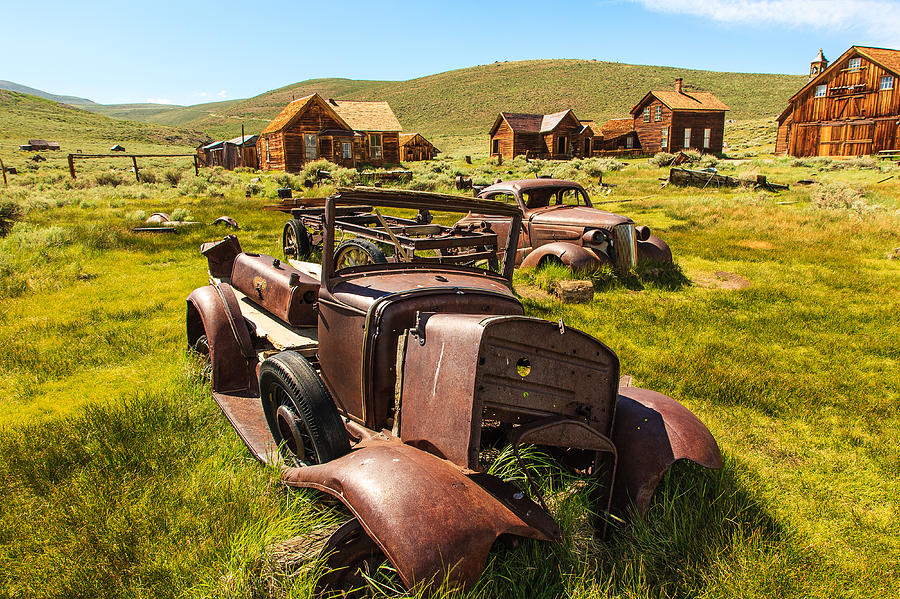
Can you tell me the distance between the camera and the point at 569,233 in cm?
890

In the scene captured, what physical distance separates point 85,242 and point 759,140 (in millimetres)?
56248

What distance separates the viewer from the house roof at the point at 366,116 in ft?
130

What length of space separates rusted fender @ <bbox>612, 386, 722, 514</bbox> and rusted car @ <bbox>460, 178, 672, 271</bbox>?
533cm

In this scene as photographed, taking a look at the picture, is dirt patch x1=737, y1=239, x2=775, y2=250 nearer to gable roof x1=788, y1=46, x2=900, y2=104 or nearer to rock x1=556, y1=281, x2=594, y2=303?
rock x1=556, y1=281, x2=594, y2=303

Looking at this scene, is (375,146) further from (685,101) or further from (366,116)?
(685,101)

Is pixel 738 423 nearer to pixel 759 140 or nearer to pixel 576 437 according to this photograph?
pixel 576 437

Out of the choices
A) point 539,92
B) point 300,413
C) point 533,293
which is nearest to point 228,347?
point 300,413

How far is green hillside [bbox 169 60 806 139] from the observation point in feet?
273

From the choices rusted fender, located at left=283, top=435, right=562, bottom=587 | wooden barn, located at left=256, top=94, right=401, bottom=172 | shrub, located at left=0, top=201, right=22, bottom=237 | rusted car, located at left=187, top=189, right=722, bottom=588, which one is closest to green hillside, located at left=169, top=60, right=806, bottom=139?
wooden barn, located at left=256, top=94, right=401, bottom=172

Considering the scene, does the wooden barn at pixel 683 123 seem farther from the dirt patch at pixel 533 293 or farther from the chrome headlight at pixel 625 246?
the dirt patch at pixel 533 293

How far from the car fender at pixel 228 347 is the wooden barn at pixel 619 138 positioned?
46951 millimetres

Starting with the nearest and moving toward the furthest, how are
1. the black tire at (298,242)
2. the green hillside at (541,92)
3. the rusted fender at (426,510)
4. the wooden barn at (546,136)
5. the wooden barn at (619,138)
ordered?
the rusted fender at (426,510) → the black tire at (298,242) → the wooden barn at (546,136) → the wooden barn at (619,138) → the green hillside at (541,92)

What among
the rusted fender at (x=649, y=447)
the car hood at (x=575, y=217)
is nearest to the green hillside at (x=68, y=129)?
the car hood at (x=575, y=217)

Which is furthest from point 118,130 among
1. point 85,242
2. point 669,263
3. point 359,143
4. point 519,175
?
point 669,263
